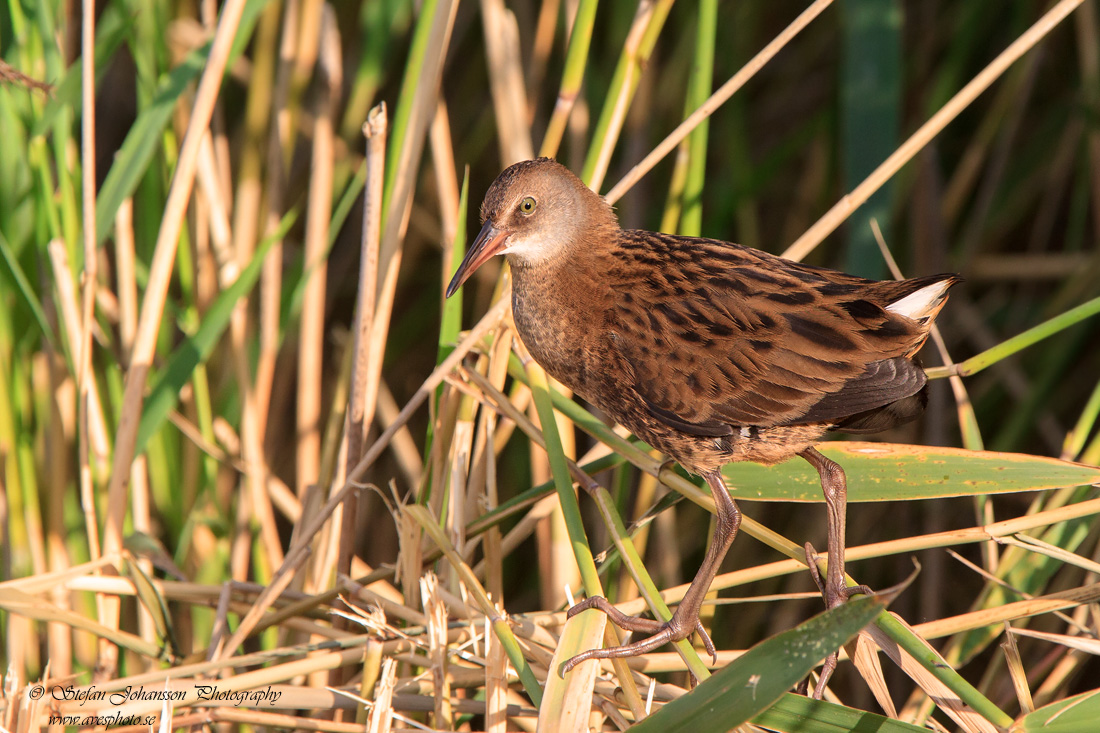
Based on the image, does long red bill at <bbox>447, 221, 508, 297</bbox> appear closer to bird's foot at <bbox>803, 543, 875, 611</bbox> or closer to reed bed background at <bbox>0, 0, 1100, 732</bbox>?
reed bed background at <bbox>0, 0, 1100, 732</bbox>

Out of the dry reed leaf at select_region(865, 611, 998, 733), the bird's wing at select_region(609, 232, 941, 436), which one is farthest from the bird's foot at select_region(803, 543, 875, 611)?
the bird's wing at select_region(609, 232, 941, 436)

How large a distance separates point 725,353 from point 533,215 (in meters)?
0.49

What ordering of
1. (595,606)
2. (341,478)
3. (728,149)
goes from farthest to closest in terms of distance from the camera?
1. (728,149)
2. (341,478)
3. (595,606)

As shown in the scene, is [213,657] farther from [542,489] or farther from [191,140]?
[191,140]

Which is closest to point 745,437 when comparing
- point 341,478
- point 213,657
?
point 341,478

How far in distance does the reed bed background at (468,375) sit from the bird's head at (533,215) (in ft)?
0.28

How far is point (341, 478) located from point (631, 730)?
945mm

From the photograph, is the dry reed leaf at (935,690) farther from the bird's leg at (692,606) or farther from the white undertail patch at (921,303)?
the white undertail patch at (921,303)

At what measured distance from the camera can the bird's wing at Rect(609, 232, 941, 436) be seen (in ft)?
5.86

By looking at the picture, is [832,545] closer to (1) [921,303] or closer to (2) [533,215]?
(1) [921,303]

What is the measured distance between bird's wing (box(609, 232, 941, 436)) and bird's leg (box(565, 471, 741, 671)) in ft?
0.47

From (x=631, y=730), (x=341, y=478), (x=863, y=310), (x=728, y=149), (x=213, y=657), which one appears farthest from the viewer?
(x=728, y=149)

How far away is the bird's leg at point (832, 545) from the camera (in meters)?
1.67

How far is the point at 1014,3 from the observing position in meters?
3.03
